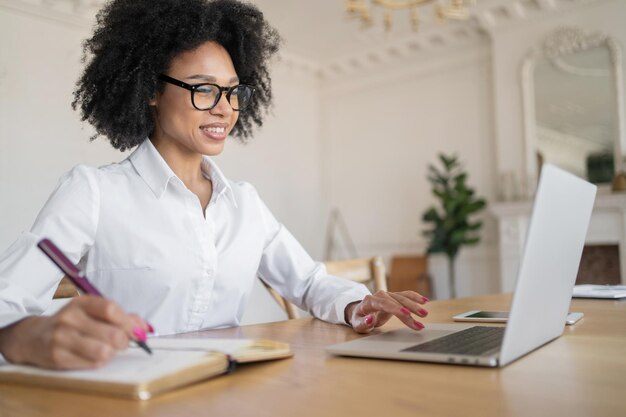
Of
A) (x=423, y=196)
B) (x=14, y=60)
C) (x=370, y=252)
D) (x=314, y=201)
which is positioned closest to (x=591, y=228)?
(x=423, y=196)

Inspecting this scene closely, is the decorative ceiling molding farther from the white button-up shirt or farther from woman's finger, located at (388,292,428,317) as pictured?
woman's finger, located at (388,292,428,317)

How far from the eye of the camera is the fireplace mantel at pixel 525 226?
4352 millimetres

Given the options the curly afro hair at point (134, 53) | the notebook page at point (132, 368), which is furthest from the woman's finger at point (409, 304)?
the curly afro hair at point (134, 53)

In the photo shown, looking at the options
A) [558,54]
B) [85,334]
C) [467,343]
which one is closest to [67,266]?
[85,334]

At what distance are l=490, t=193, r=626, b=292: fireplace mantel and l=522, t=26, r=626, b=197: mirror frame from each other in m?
0.24

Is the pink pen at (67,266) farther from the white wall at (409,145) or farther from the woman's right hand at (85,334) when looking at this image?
the white wall at (409,145)

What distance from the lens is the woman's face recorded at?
1355 millimetres

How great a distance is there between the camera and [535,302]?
0.72m

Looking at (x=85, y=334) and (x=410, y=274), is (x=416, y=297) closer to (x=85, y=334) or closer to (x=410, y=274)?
(x=85, y=334)

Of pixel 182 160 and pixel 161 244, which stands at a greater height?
pixel 182 160

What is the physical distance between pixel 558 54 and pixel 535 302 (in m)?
4.60

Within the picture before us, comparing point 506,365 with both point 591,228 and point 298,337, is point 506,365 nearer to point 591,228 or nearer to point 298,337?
point 298,337

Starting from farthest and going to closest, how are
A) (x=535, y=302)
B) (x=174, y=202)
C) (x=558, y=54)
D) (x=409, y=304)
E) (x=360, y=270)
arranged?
(x=558, y=54)
(x=360, y=270)
(x=174, y=202)
(x=409, y=304)
(x=535, y=302)

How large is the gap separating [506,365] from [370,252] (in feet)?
17.6
